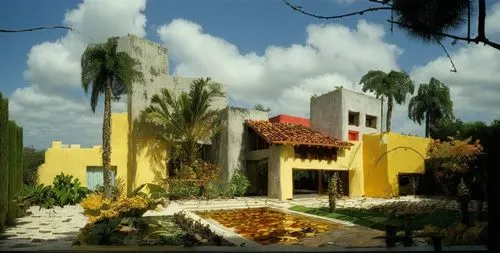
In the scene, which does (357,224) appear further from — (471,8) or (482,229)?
(471,8)

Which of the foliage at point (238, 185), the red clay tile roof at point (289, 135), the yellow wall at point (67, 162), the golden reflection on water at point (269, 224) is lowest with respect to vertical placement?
the golden reflection on water at point (269, 224)

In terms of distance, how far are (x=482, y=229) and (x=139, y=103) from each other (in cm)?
1945

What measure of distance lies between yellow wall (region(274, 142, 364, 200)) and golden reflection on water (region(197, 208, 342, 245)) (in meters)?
4.37

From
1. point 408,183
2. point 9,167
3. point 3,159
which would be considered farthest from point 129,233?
point 408,183

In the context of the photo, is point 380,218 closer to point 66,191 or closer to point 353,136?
point 353,136

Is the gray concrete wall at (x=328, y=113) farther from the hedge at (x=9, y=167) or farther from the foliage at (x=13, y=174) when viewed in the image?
the foliage at (x=13, y=174)

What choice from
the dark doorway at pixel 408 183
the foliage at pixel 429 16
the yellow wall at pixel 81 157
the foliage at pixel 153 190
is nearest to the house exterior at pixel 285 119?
the dark doorway at pixel 408 183

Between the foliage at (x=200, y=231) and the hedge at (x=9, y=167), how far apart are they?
16.7 ft

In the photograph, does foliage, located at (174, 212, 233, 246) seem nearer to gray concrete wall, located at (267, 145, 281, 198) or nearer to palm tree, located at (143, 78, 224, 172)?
palm tree, located at (143, 78, 224, 172)

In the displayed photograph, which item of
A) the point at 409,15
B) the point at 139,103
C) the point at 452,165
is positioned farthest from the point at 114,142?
the point at 409,15

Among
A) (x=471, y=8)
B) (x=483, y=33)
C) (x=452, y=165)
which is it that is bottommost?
(x=452, y=165)

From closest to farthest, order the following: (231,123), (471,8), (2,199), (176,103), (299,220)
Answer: (471,8) < (2,199) < (299,220) < (176,103) < (231,123)

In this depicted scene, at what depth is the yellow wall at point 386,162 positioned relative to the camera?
1041 inches

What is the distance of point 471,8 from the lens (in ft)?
15.6
